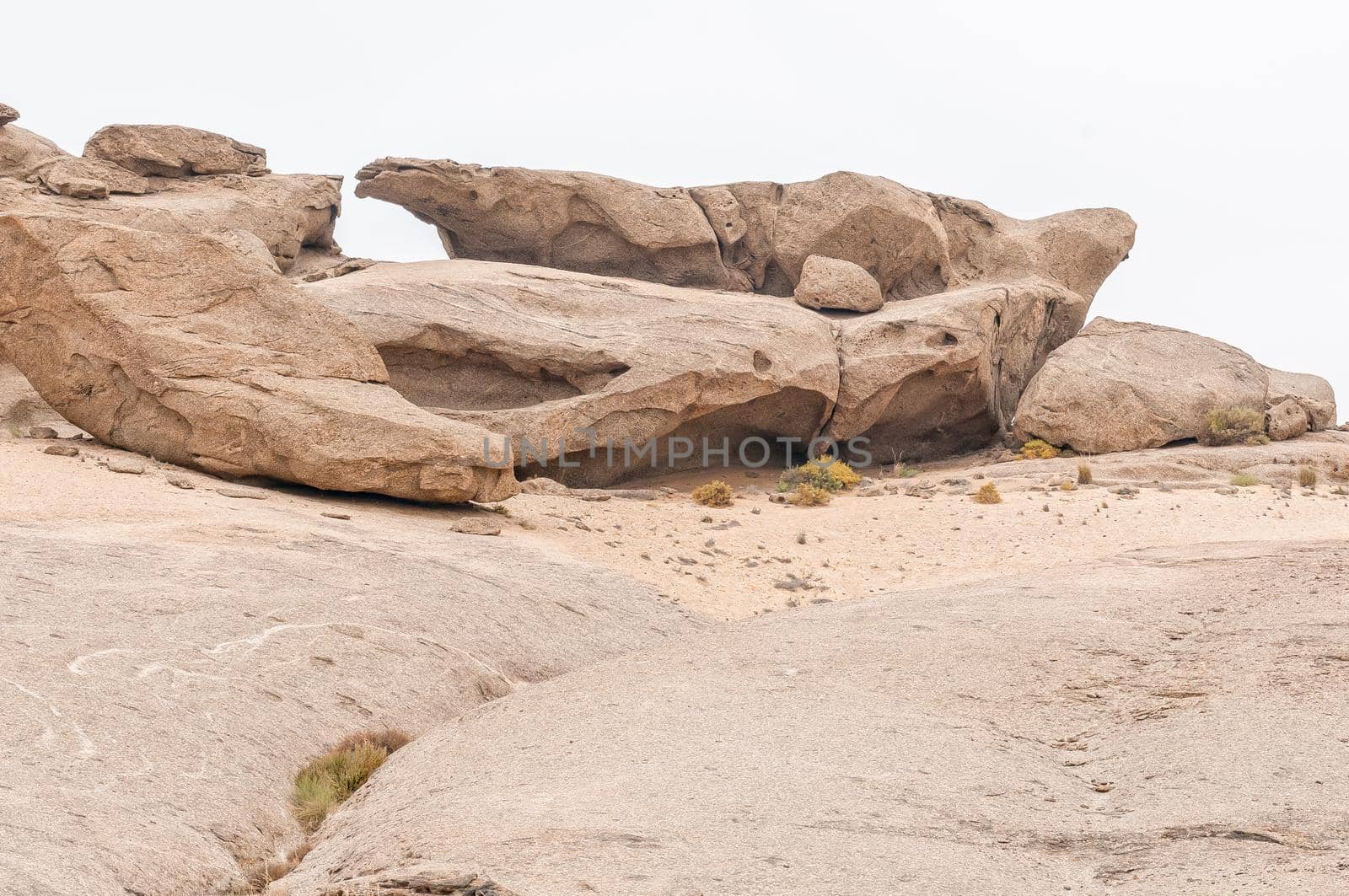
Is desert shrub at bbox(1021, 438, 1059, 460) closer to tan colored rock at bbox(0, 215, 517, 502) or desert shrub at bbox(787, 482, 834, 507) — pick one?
desert shrub at bbox(787, 482, 834, 507)

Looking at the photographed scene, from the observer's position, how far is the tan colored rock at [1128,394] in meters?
21.0

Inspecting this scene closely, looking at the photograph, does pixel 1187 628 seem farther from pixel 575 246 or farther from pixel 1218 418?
pixel 575 246

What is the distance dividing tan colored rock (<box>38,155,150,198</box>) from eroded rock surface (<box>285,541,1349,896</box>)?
16271mm

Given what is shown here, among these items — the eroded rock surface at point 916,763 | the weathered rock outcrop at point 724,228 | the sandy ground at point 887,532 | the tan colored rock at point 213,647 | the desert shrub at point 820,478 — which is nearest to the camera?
the eroded rock surface at point 916,763

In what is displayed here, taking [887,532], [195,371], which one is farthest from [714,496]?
[195,371]

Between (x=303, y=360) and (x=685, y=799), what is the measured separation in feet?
33.0

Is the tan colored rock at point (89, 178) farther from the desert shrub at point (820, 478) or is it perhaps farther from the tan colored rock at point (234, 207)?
the desert shrub at point (820, 478)

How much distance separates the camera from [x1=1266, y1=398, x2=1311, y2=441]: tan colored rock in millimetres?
21562

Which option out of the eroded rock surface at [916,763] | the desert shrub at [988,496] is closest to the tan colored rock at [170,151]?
the desert shrub at [988,496]

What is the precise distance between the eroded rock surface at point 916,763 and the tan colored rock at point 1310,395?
15.2 metres

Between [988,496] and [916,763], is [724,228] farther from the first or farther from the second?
[916,763]

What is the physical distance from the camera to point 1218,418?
2095cm

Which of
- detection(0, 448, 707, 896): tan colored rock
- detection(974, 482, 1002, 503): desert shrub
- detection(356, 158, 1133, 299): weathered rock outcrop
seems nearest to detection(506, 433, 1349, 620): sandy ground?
detection(974, 482, 1002, 503): desert shrub

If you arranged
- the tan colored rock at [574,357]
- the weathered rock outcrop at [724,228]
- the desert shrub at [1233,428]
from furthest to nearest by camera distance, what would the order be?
the weathered rock outcrop at [724,228] < the desert shrub at [1233,428] < the tan colored rock at [574,357]
